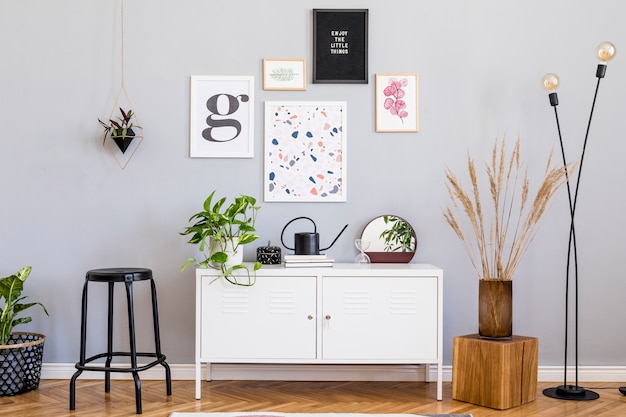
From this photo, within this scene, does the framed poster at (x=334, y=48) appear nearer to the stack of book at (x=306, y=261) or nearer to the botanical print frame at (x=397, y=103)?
the botanical print frame at (x=397, y=103)

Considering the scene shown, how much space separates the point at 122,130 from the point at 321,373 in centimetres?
181

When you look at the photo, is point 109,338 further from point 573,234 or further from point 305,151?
point 573,234

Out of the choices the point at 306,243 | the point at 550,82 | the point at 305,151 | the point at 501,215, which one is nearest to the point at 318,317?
the point at 306,243

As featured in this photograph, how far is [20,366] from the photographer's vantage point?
151 inches

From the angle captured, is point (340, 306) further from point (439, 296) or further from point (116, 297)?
point (116, 297)

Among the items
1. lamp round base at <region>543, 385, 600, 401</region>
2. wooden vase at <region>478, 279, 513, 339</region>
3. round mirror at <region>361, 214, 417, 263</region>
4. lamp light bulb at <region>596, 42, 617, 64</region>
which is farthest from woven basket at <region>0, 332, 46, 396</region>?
lamp light bulb at <region>596, 42, 617, 64</region>

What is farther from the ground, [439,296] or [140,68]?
[140,68]

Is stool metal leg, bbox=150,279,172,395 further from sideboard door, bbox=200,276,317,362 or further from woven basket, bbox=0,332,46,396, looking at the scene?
woven basket, bbox=0,332,46,396

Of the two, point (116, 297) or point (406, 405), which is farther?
point (116, 297)

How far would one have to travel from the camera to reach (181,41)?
4254mm

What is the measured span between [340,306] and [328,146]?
3.28ft

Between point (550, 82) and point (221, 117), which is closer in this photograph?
point (550, 82)

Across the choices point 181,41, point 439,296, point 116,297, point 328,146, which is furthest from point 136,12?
point 439,296

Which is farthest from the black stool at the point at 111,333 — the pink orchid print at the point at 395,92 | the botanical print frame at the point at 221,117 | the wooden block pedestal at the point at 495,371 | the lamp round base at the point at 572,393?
the lamp round base at the point at 572,393
